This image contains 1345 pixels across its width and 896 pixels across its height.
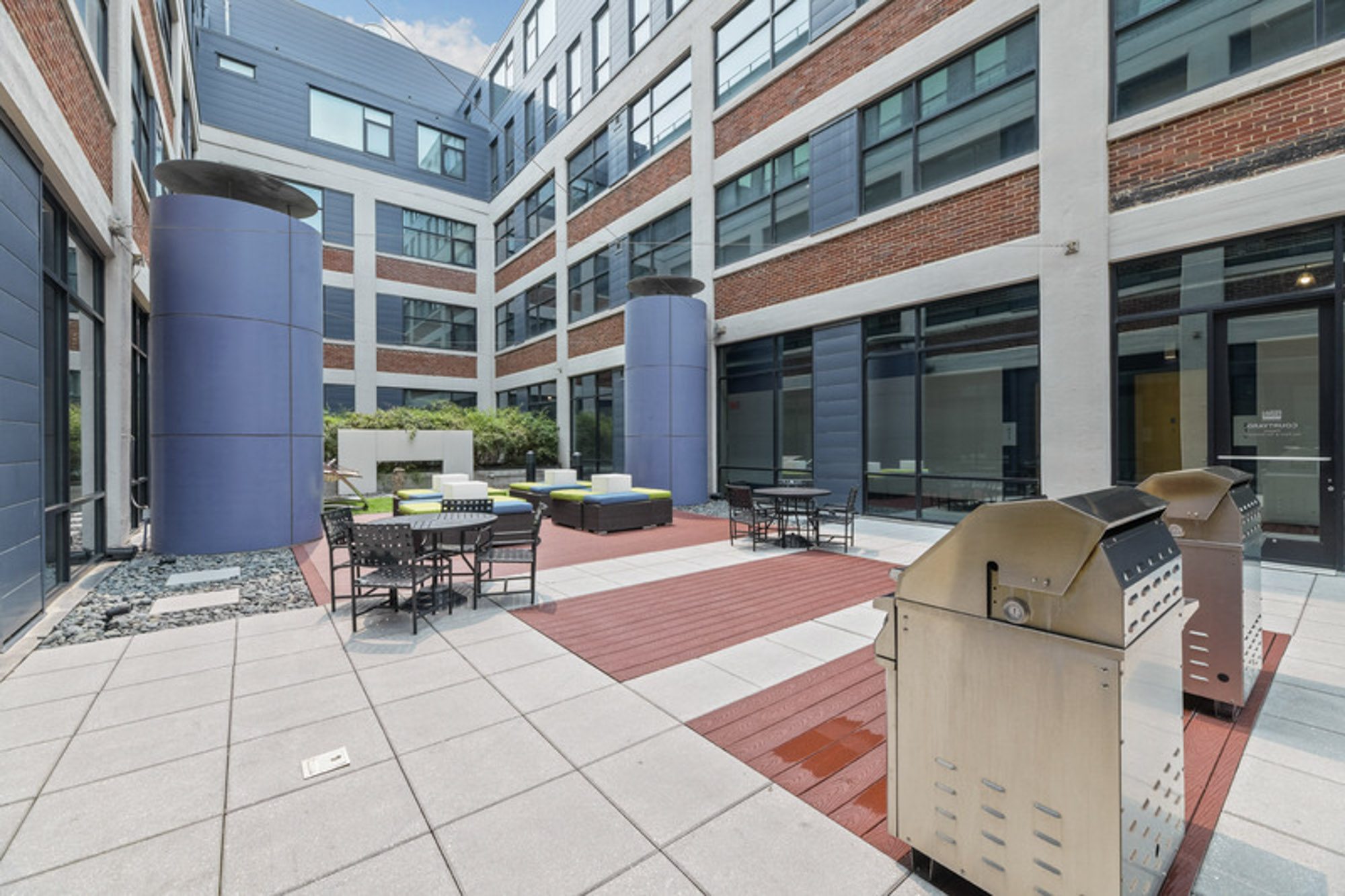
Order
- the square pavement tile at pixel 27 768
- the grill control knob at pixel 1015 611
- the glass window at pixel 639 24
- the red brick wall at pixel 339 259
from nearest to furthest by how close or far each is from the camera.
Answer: the grill control knob at pixel 1015 611
the square pavement tile at pixel 27 768
the glass window at pixel 639 24
the red brick wall at pixel 339 259

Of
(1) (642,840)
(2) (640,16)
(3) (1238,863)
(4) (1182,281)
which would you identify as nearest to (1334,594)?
(4) (1182,281)

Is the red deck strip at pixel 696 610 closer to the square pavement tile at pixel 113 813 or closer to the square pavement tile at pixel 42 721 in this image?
the square pavement tile at pixel 113 813

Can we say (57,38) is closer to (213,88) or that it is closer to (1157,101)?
(1157,101)

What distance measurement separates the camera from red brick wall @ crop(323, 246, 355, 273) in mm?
22453

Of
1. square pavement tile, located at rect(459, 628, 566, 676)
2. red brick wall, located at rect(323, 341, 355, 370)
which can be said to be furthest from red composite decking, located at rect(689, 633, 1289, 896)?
red brick wall, located at rect(323, 341, 355, 370)

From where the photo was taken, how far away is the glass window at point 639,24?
16828 mm

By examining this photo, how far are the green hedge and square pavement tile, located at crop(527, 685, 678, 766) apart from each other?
1584 cm

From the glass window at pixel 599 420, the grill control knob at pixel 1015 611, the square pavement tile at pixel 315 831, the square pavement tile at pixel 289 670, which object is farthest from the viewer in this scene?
the glass window at pixel 599 420

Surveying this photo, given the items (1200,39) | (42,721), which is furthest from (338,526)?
(1200,39)

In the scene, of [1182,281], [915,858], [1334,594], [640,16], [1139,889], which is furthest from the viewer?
[640,16]

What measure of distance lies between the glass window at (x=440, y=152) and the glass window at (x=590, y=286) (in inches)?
416

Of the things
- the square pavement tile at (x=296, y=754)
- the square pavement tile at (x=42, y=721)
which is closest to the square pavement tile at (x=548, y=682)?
the square pavement tile at (x=296, y=754)

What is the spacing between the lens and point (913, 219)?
10.5m

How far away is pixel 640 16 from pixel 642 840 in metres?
20.6
